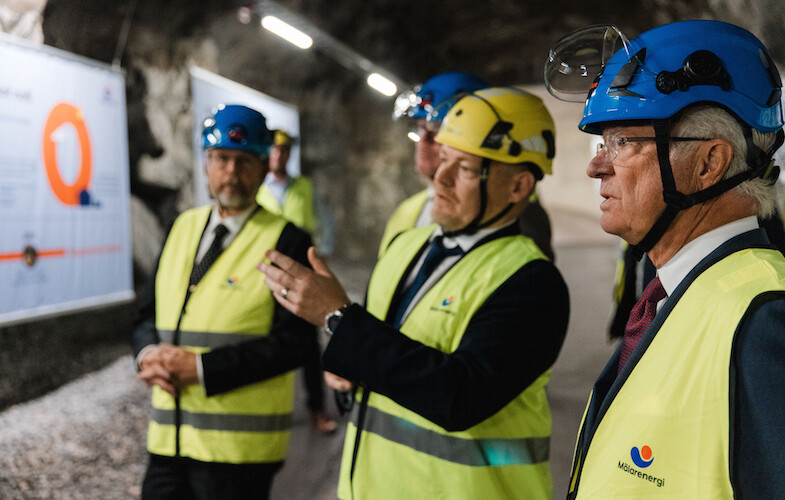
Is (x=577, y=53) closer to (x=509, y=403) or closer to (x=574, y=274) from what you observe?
→ (x=509, y=403)

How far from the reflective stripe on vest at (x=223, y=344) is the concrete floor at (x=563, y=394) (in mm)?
1789

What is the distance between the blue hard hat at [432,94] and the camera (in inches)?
117

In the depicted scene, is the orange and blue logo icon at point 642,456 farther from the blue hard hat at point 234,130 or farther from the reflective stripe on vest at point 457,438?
the blue hard hat at point 234,130

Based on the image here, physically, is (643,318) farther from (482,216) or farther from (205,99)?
(205,99)

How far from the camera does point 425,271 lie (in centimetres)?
176

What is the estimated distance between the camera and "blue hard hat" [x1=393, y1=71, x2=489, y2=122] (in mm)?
2971

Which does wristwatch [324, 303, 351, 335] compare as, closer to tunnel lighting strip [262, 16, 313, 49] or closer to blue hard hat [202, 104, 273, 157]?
blue hard hat [202, 104, 273, 157]

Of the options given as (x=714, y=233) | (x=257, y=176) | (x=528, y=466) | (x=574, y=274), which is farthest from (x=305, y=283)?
(x=574, y=274)

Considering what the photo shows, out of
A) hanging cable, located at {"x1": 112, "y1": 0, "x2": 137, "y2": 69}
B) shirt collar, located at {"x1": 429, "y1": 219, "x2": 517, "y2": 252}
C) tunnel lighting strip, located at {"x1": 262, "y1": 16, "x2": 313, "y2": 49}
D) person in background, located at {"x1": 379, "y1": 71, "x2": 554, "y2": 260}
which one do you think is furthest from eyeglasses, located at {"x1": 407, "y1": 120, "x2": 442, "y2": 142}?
tunnel lighting strip, located at {"x1": 262, "y1": 16, "x2": 313, "y2": 49}

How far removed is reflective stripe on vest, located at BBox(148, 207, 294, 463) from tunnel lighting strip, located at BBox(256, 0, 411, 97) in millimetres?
4211

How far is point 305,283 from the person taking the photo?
1465 mm

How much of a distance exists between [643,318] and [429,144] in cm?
168

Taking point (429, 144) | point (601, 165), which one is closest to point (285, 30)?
point (429, 144)

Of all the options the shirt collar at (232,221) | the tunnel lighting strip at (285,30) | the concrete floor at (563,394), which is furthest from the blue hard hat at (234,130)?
the tunnel lighting strip at (285,30)
